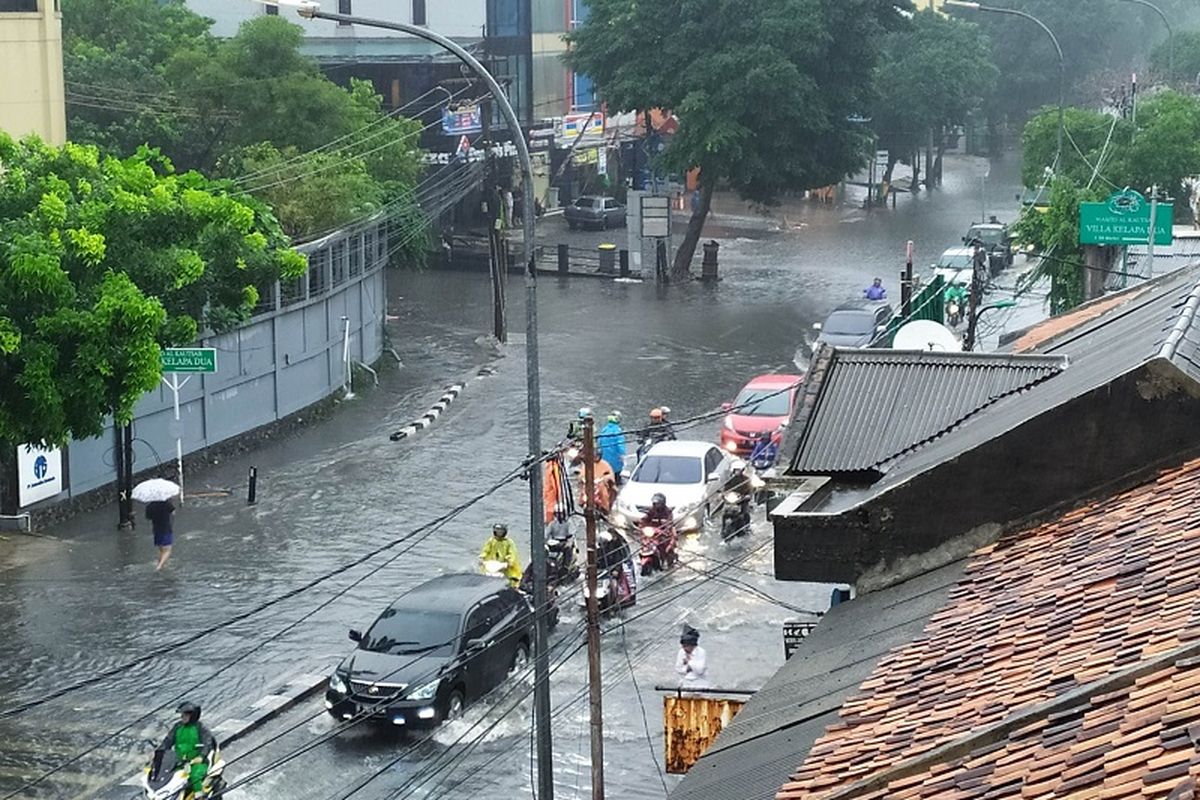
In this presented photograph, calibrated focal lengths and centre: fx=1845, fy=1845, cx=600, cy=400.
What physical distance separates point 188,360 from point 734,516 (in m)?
7.64

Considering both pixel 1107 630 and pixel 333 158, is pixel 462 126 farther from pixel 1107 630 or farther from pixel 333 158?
pixel 1107 630

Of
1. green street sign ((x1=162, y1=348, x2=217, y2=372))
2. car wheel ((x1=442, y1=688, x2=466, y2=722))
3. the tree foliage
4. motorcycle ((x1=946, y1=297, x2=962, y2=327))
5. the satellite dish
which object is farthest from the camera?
motorcycle ((x1=946, y1=297, x2=962, y2=327))

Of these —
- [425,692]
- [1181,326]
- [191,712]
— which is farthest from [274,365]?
[1181,326]

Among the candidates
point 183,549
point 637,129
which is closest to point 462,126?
point 637,129

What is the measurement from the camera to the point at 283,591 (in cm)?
2305

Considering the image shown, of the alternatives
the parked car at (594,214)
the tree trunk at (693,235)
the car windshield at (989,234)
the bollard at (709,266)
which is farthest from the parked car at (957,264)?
the parked car at (594,214)

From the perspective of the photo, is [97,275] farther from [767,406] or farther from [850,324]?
[850,324]

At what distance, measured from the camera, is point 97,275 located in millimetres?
22438

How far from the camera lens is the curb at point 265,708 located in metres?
18.0

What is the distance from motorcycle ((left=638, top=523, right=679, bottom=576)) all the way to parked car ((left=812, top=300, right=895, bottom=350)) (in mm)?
12781

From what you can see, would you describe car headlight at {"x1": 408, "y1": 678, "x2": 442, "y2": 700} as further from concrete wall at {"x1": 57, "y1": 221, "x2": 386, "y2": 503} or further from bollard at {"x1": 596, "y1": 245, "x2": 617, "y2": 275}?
bollard at {"x1": 596, "y1": 245, "x2": 617, "y2": 275}

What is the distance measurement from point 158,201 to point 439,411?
1132 cm

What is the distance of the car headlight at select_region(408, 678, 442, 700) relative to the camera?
58.5ft

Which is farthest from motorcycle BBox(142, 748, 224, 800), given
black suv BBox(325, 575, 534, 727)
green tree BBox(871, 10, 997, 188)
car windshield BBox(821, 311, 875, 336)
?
green tree BBox(871, 10, 997, 188)
